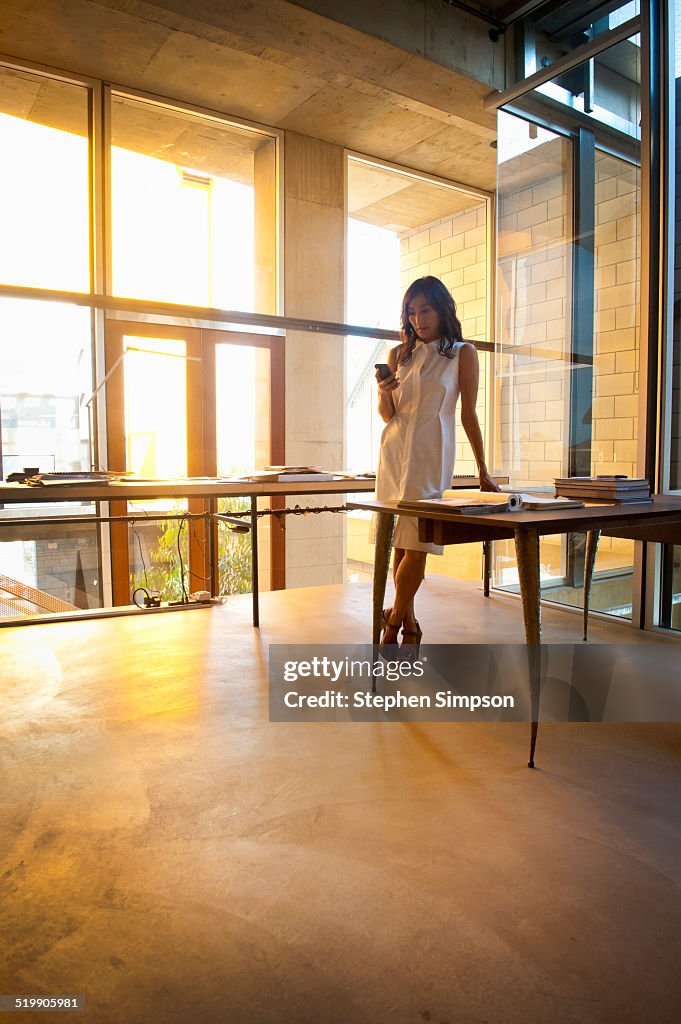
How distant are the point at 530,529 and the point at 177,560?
3.26m

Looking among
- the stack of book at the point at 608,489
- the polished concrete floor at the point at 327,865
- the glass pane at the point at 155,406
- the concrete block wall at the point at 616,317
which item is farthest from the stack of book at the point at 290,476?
the glass pane at the point at 155,406

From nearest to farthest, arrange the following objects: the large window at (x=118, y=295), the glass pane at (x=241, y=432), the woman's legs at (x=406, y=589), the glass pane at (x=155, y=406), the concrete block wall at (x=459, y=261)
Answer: the woman's legs at (x=406, y=589), the large window at (x=118, y=295), the glass pane at (x=155, y=406), the glass pane at (x=241, y=432), the concrete block wall at (x=459, y=261)

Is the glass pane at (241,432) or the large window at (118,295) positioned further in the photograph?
the glass pane at (241,432)

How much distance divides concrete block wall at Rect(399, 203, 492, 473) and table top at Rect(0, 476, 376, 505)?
9.16 feet

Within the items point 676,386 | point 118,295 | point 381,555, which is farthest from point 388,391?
point 118,295

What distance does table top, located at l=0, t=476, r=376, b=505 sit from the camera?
2.16 m

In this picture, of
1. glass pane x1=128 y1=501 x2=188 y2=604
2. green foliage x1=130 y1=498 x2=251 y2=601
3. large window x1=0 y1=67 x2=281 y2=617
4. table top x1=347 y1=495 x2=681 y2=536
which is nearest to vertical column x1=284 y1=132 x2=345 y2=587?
large window x1=0 y1=67 x2=281 y2=617

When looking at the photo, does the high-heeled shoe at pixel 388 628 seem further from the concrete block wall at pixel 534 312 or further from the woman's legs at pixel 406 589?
the concrete block wall at pixel 534 312

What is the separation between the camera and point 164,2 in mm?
3148

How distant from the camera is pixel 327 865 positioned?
1.29 m

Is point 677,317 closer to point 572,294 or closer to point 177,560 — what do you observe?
point 572,294

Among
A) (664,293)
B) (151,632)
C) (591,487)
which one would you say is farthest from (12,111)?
(591,487)

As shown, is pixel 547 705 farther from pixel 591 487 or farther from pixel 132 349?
pixel 132 349

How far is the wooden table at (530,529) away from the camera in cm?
165
